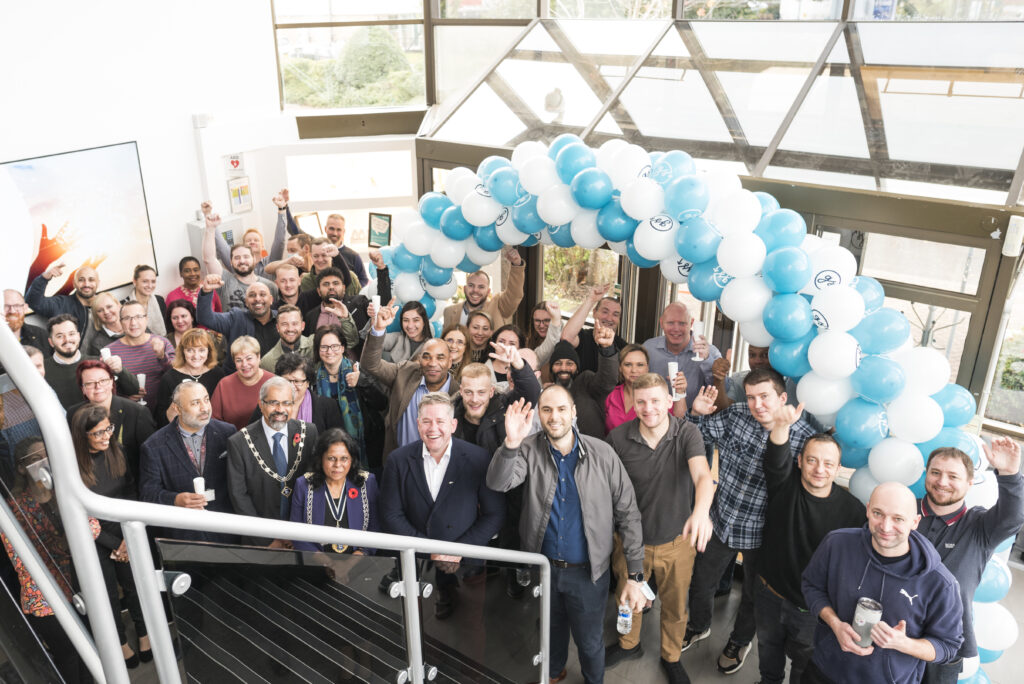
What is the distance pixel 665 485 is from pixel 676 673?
1056 millimetres

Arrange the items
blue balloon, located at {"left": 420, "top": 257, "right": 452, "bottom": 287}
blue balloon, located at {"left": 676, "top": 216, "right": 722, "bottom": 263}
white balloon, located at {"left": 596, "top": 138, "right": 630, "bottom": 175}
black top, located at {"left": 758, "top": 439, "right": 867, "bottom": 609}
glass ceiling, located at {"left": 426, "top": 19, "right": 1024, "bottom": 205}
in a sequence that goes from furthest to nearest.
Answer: blue balloon, located at {"left": 420, "top": 257, "right": 452, "bottom": 287}
glass ceiling, located at {"left": 426, "top": 19, "right": 1024, "bottom": 205}
white balloon, located at {"left": 596, "top": 138, "right": 630, "bottom": 175}
blue balloon, located at {"left": 676, "top": 216, "right": 722, "bottom": 263}
black top, located at {"left": 758, "top": 439, "right": 867, "bottom": 609}

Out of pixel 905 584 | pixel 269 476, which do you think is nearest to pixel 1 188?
pixel 269 476

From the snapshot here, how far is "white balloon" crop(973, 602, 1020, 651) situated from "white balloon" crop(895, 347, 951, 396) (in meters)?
1.04

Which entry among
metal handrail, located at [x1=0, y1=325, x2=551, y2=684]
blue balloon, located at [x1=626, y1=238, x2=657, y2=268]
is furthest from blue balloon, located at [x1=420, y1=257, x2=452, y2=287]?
metal handrail, located at [x1=0, y1=325, x2=551, y2=684]

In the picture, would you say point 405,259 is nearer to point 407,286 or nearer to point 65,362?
point 407,286

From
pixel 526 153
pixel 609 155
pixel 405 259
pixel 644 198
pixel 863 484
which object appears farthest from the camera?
pixel 405 259

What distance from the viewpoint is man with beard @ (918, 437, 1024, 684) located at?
3.04m

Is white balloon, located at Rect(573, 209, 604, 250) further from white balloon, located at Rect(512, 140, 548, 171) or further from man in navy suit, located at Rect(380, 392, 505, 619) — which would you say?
man in navy suit, located at Rect(380, 392, 505, 619)

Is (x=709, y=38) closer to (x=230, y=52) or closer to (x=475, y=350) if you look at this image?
(x=475, y=350)

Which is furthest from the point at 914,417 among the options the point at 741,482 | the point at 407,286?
the point at 407,286

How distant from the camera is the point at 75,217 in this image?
6.21 m

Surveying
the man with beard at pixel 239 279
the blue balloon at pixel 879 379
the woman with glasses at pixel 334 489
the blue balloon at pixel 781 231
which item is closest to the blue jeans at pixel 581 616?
the woman with glasses at pixel 334 489

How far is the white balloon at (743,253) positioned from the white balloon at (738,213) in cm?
6

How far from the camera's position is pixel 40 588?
4.29ft
